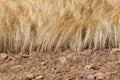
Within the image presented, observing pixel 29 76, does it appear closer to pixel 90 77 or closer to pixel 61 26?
pixel 90 77

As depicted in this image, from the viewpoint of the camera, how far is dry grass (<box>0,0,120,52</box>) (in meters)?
3.68

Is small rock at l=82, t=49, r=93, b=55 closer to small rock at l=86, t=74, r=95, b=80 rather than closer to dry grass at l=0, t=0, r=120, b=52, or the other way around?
dry grass at l=0, t=0, r=120, b=52

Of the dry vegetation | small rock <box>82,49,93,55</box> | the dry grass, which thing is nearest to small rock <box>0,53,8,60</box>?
the dry vegetation

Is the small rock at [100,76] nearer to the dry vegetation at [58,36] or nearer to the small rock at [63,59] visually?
the dry vegetation at [58,36]

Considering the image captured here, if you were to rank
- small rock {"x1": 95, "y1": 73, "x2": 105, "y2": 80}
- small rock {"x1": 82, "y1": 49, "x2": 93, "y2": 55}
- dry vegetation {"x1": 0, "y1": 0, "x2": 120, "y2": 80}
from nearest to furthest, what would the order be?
small rock {"x1": 95, "y1": 73, "x2": 105, "y2": 80} → dry vegetation {"x1": 0, "y1": 0, "x2": 120, "y2": 80} → small rock {"x1": 82, "y1": 49, "x2": 93, "y2": 55}

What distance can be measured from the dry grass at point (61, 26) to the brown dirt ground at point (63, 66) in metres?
0.10

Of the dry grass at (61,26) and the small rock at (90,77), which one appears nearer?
the small rock at (90,77)

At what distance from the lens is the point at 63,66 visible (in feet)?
11.0

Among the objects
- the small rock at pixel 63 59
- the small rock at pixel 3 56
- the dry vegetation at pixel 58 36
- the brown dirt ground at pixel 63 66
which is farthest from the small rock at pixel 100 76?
the small rock at pixel 3 56

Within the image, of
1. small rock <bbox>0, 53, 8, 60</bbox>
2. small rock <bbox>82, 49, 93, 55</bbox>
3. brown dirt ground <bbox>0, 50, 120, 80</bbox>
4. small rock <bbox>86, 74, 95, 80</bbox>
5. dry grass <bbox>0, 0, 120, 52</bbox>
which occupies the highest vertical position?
dry grass <bbox>0, 0, 120, 52</bbox>

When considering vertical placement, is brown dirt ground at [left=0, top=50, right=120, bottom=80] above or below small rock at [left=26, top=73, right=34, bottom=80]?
above

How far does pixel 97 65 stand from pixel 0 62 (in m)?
0.84

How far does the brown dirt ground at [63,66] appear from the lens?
314cm

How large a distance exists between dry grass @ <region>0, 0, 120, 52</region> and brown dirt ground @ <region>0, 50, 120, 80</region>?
10cm
